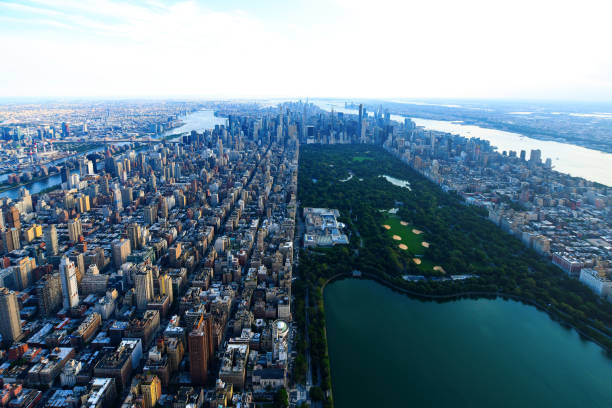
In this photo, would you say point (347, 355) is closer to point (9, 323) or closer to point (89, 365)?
point (89, 365)

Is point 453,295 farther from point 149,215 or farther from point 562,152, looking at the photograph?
point 562,152

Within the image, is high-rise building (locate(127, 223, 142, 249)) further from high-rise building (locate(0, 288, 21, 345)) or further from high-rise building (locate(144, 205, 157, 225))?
high-rise building (locate(0, 288, 21, 345))

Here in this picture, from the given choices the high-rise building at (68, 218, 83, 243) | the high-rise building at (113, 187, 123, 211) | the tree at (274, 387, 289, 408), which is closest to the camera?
the tree at (274, 387, 289, 408)

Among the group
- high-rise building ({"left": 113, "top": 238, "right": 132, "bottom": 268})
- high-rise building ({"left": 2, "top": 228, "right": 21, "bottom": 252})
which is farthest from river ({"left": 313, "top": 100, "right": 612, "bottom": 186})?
high-rise building ({"left": 2, "top": 228, "right": 21, "bottom": 252})

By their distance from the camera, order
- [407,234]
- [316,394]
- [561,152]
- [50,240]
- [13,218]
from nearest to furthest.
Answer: [316,394]
[50,240]
[13,218]
[407,234]
[561,152]

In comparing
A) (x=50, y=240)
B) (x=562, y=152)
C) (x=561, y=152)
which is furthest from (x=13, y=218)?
(x=562, y=152)

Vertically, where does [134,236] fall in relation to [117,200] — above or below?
below
